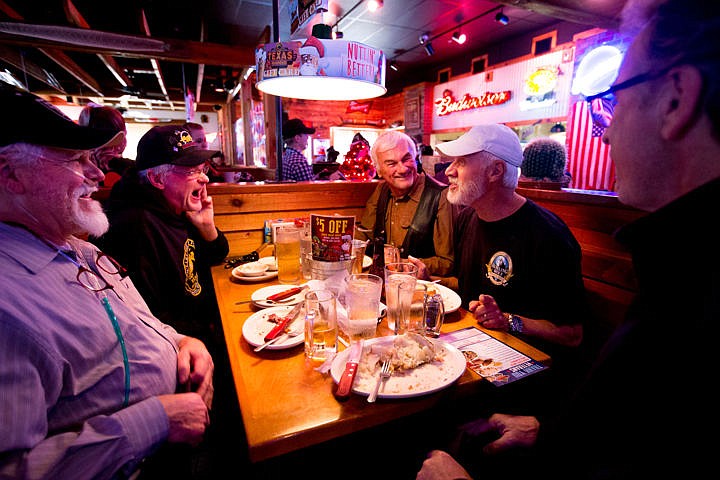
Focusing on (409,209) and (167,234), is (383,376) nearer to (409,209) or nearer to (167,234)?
(167,234)

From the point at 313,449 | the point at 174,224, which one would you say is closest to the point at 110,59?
the point at 174,224

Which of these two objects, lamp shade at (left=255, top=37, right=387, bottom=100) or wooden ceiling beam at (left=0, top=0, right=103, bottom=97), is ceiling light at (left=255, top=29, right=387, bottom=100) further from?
wooden ceiling beam at (left=0, top=0, right=103, bottom=97)

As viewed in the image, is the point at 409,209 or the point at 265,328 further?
the point at 409,209

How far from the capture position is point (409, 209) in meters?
3.00

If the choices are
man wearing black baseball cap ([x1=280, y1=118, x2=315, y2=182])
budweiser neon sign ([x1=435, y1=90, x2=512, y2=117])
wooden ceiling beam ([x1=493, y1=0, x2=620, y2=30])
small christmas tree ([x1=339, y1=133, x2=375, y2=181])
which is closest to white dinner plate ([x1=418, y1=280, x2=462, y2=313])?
small christmas tree ([x1=339, y1=133, x2=375, y2=181])

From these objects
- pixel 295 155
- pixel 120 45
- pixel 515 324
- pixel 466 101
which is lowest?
pixel 515 324

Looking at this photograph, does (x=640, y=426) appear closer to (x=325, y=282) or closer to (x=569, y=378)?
(x=325, y=282)

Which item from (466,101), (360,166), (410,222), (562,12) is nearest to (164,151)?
(410,222)

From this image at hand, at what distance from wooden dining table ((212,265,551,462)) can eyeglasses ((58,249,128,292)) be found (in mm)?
488

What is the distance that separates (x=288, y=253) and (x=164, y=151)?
957 millimetres

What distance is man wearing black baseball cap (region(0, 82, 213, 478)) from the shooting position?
0.83 meters

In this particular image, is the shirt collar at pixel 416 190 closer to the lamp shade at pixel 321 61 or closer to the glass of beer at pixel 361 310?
the lamp shade at pixel 321 61

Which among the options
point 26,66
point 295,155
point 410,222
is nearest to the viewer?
point 410,222

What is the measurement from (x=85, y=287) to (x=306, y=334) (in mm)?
711
